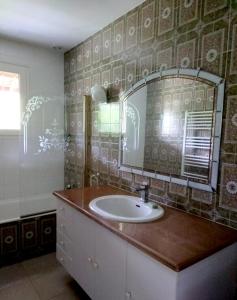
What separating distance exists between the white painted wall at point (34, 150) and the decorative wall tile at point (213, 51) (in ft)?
6.99

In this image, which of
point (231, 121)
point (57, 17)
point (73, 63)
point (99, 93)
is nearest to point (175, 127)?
point (231, 121)

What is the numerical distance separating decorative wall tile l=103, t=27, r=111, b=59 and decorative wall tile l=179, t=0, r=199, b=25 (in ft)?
2.75

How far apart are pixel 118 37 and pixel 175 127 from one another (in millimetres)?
1084

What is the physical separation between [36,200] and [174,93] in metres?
2.09

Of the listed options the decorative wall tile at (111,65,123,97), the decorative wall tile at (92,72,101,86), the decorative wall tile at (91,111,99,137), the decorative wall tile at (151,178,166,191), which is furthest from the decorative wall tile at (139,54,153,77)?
the decorative wall tile at (151,178,166,191)

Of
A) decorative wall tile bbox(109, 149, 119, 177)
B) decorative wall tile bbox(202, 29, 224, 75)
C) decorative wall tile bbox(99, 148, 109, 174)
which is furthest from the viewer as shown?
decorative wall tile bbox(99, 148, 109, 174)

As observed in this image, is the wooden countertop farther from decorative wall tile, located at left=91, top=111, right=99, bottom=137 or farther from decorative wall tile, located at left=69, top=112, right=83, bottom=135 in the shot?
decorative wall tile, located at left=69, top=112, right=83, bottom=135

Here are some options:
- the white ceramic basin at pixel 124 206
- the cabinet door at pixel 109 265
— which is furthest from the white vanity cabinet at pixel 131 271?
the white ceramic basin at pixel 124 206

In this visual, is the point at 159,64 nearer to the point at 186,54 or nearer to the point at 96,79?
the point at 186,54

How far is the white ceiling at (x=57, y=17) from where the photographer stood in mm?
1808

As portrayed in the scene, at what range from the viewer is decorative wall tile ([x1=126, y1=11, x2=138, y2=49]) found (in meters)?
1.88

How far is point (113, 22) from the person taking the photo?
2.10 m

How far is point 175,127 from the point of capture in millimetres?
1611

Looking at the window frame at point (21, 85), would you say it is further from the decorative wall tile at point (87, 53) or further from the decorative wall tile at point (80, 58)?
the decorative wall tile at point (87, 53)
